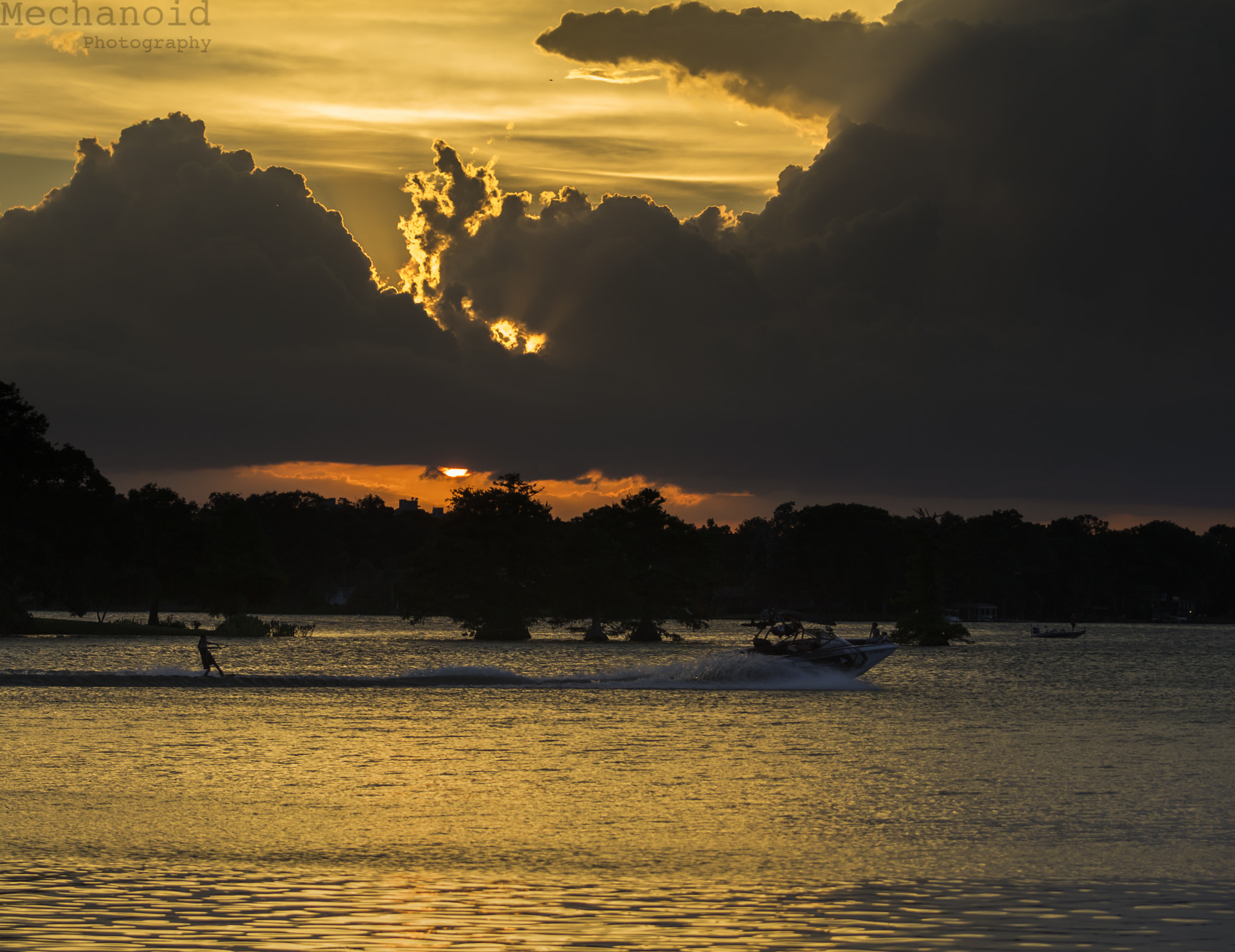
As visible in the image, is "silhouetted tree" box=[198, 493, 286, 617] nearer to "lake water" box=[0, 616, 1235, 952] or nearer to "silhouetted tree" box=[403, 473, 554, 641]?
"silhouetted tree" box=[403, 473, 554, 641]

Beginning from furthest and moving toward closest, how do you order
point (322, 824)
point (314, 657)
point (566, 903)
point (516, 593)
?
1. point (516, 593)
2. point (314, 657)
3. point (322, 824)
4. point (566, 903)

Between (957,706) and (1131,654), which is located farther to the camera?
(1131,654)

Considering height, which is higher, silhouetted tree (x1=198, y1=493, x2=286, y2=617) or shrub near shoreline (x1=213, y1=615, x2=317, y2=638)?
silhouetted tree (x1=198, y1=493, x2=286, y2=617)

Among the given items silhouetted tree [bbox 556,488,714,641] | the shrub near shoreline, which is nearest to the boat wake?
silhouetted tree [bbox 556,488,714,641]

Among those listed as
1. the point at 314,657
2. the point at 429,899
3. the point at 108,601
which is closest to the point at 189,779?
the point at 429,899

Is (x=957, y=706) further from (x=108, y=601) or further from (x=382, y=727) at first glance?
(x=108, y=601)

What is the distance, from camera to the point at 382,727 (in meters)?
36.6

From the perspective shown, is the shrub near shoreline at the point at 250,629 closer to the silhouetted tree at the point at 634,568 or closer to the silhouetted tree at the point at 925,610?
the silhouetted tree at the point at 634,568

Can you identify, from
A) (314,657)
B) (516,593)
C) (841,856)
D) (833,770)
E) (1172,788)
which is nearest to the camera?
(841,856)

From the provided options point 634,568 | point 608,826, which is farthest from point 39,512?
point 608,826

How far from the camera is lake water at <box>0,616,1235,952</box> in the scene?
1321 centimetres

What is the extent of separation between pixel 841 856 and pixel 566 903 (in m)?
4.58

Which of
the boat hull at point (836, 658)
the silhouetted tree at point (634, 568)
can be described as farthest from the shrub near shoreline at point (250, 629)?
the boat hull at point (836, 658)

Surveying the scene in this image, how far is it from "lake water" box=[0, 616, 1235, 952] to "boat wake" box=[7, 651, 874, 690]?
8.28m
